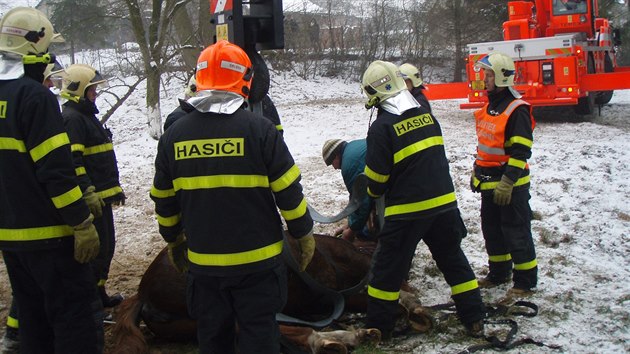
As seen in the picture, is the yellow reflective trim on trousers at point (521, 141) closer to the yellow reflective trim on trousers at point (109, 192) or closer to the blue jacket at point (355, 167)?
the blue jacket at point (355, 167)

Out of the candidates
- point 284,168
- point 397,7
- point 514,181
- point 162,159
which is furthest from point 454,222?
point 397,7

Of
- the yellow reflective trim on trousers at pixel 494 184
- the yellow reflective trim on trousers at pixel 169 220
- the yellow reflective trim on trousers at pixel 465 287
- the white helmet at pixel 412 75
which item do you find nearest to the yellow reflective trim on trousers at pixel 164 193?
the yellow reflective trim on trousers at pixel 169 220

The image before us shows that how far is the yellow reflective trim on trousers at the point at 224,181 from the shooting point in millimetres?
2857

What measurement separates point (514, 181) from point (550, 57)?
311 inches

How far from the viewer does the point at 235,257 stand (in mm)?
2895

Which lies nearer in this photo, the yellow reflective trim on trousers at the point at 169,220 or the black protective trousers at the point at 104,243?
the yellow reflective trim on trousers at the point at 169,220

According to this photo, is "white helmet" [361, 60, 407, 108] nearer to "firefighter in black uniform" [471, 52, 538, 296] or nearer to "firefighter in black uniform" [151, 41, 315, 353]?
"firefighter in black uniform" [471, 52, 538, 296]

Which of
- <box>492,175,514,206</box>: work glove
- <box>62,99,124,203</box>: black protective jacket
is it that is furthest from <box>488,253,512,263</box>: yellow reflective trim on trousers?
<box>62,99,124,203</box>: black protective jacket

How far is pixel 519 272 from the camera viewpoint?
15.3 ft

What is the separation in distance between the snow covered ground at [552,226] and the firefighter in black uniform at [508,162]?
31 cm

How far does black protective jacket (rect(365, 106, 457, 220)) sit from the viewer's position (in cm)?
386

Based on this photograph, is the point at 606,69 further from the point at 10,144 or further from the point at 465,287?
the point at 10,144

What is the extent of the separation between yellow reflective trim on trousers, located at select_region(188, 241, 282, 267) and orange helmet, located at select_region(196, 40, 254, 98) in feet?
2.68

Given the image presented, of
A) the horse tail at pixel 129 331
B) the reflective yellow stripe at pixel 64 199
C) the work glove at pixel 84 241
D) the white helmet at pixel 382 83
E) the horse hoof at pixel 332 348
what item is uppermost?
the white helmet at pixel 382 83
